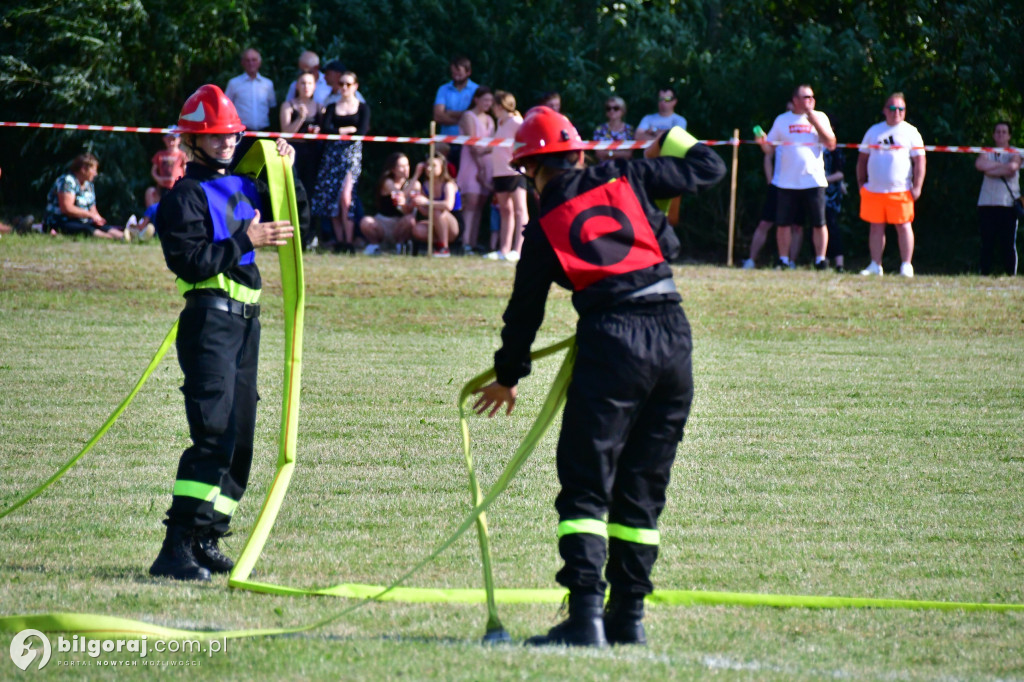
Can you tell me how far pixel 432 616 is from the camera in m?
5.04

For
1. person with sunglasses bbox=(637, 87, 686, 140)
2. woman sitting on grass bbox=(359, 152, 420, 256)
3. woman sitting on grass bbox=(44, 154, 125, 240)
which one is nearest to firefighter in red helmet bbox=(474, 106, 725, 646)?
woman sitting on grass bbox=(359, 152, 420, 256)

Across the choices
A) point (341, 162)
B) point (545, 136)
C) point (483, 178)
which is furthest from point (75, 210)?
point (545, 136)

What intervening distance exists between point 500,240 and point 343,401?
705 centimetres

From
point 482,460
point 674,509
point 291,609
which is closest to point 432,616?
point 291,609

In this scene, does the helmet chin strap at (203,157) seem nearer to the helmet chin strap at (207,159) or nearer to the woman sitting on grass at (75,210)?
the helmet chin strap at (207,159)

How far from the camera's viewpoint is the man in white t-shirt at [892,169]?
1598 cm

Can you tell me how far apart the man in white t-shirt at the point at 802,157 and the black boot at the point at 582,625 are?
1192 cm

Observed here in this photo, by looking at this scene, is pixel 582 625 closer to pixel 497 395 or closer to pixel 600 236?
pixel 497 395

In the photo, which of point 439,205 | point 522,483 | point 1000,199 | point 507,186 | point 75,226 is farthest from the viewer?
point 75,226

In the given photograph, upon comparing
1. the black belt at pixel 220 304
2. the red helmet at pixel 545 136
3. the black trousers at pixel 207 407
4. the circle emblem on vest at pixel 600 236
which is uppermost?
the red helmet at pixel 545 136

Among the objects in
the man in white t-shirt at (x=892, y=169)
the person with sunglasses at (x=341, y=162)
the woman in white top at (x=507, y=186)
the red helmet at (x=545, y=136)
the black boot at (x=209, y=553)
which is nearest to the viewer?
the red helmet at (x=545, y=136)

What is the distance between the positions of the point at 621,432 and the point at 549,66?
16745 millimetres

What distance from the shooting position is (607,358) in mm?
4598

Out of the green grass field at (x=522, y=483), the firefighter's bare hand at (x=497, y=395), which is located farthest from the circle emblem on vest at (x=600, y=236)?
the green grass field at (x=522, y=483)
